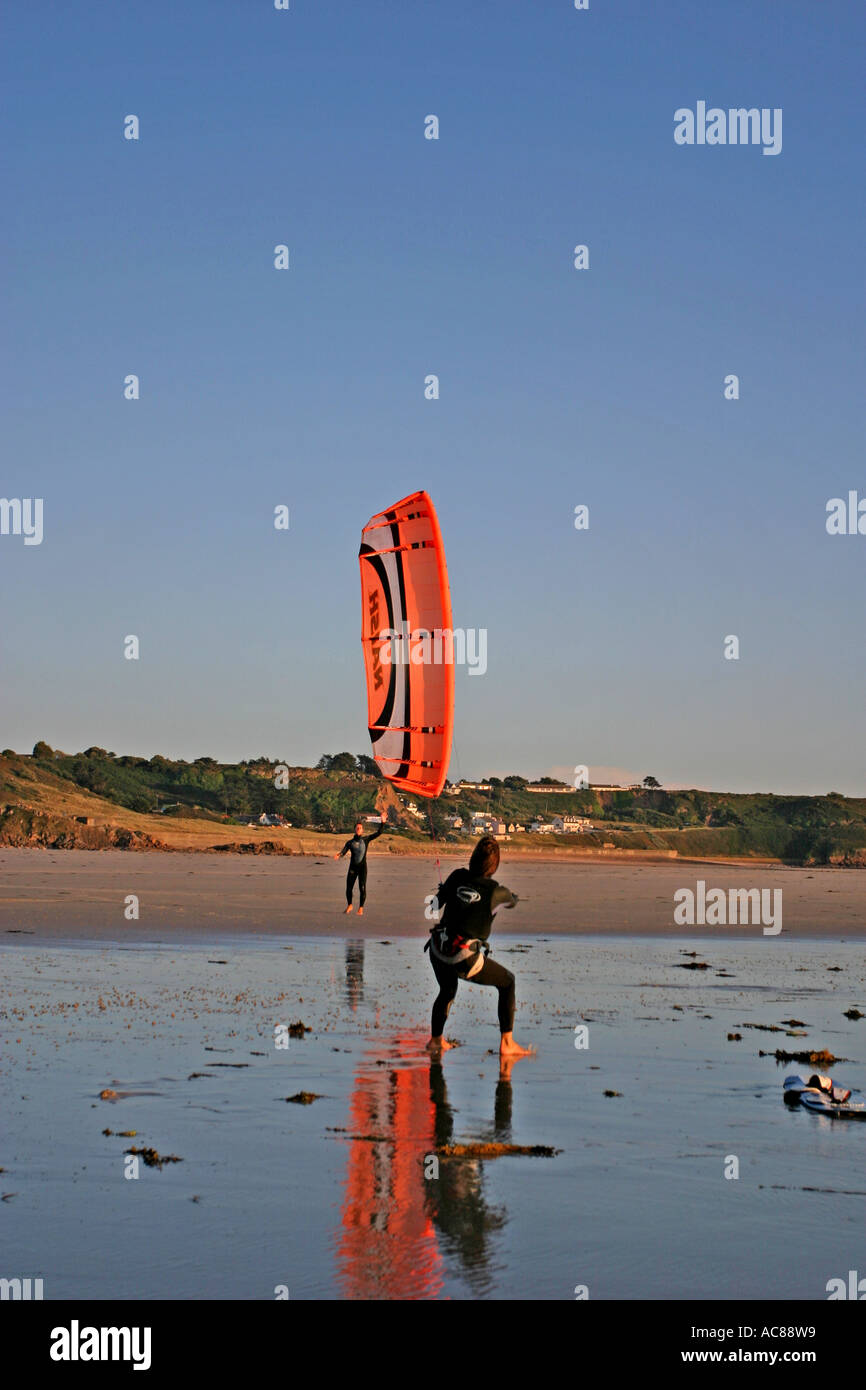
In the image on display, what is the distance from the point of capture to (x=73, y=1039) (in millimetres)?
12266

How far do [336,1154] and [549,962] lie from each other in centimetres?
1323

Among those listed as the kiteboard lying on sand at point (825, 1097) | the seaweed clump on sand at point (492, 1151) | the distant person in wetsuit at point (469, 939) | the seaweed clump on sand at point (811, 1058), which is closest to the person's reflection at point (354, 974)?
the distant person in wetsuit at point (469, 939)

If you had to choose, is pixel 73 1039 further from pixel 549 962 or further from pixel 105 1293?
pixel 549 962

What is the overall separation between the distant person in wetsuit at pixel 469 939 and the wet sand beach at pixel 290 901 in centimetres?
1110

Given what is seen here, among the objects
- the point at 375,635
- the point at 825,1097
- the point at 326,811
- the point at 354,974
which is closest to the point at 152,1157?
the point at 825,1097

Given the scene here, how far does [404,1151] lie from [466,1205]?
1247 millimetres

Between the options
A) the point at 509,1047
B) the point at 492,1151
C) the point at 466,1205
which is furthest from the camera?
the point at 509,1047

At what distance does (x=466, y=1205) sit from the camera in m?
7.44

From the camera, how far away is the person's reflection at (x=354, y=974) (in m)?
15.9

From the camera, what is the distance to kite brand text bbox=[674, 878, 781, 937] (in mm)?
34062

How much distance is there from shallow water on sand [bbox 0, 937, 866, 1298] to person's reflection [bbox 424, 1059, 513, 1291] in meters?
0.02

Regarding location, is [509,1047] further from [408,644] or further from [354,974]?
[354,974]

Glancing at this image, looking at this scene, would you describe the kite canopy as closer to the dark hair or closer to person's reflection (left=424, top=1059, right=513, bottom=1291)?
the dark hair
